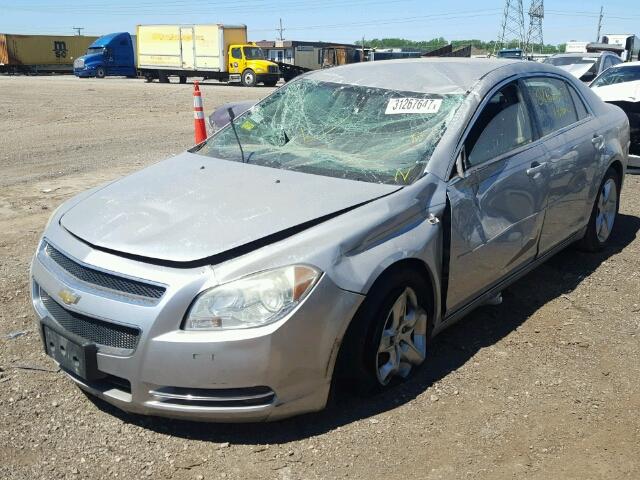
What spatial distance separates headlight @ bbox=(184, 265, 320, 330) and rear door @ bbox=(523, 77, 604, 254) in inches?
90.0

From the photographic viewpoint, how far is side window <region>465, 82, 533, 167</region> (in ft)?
12.4

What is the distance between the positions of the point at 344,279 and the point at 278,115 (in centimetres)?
188

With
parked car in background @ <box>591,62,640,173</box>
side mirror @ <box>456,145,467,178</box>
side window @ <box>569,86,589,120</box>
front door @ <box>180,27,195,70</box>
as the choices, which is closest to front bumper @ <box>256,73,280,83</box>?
front door @ <box>180,27,195,70</box>

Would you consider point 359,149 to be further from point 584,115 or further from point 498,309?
point 584,115

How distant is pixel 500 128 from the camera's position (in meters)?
4.02

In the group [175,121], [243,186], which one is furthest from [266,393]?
[175,121]

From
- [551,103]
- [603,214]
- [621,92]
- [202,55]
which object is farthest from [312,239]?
[202,55]

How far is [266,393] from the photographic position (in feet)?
9.25

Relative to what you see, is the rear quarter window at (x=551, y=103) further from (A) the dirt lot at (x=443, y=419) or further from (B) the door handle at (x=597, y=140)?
(A) the dirt lot at (x=443, y=419)

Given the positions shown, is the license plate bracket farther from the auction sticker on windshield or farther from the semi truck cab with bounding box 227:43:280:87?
the semi truck cab with bounding box 227:43:280:87

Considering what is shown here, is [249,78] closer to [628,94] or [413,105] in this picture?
[628,94]

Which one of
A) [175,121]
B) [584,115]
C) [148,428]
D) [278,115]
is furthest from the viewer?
[175,121]

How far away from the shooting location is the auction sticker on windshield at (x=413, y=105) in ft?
12.8

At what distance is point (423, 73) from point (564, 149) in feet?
3.83
